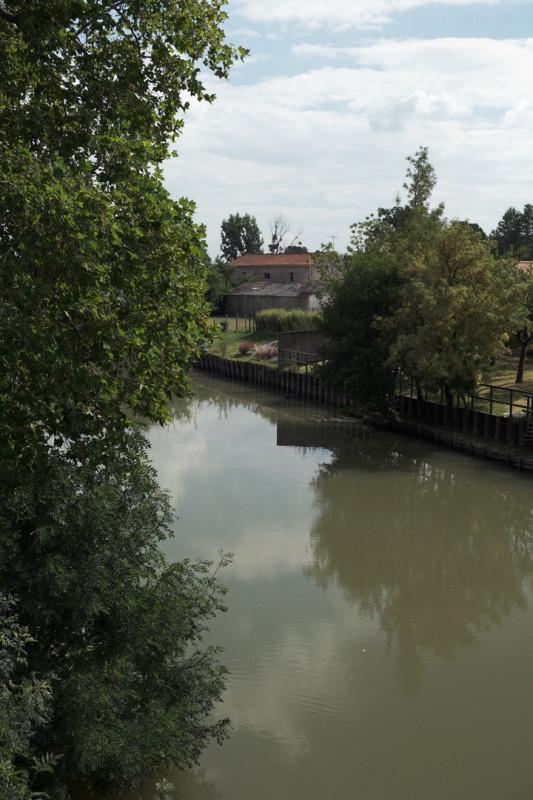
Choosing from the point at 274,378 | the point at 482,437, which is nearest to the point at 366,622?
the point at 482,437

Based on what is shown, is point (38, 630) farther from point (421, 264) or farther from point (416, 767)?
point (421, 264)

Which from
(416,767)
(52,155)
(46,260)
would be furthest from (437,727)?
(52,155)

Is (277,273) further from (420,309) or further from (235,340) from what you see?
(420,309)

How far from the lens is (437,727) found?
11.1 metres

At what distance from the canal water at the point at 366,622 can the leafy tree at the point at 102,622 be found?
1.48m

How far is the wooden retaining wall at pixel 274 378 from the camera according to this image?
1613 inches

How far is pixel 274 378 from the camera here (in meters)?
47.2

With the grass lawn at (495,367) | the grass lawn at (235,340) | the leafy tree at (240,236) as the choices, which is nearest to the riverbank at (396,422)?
the grass lawn at (235,340)

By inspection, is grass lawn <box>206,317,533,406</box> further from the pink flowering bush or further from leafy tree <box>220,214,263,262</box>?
leafy tree <box>220,214,263,262</box>

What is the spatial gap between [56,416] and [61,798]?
4035 millimetres

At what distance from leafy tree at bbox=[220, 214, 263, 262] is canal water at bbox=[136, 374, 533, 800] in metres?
94.0

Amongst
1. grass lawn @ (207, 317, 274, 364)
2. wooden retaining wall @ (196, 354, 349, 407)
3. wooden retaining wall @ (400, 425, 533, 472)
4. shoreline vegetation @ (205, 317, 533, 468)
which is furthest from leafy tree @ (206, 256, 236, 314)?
wooden retaining wall @ (400, 425, 533, 472)

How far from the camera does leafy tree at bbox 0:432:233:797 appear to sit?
8.14 m

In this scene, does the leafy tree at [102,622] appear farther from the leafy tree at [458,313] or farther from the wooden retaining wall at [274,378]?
the wooden retaining wall at [274,378]
